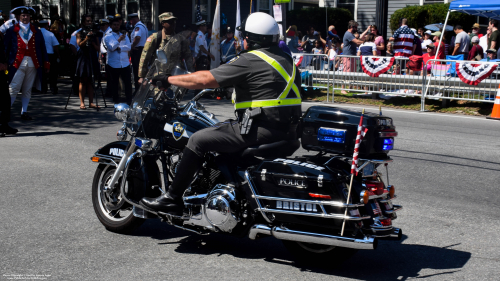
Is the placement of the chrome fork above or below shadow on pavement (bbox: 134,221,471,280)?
above

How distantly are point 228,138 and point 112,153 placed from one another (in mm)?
1264

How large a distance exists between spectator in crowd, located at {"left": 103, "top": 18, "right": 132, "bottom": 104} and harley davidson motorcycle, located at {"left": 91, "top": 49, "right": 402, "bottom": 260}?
8.53 metres

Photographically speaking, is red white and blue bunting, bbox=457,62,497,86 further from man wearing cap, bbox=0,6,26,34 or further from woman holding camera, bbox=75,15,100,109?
man wearing cap, bbox=0,6,26,34

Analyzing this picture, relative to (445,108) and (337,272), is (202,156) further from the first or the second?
(445,108)

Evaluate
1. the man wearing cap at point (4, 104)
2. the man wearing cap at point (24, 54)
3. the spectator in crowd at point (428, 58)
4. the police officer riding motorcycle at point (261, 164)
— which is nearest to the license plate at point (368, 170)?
the police officer riding motorcycle at point (261, 164)

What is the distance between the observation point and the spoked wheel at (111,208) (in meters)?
4.79

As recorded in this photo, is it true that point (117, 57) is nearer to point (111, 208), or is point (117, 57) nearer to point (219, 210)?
point (111, 208)

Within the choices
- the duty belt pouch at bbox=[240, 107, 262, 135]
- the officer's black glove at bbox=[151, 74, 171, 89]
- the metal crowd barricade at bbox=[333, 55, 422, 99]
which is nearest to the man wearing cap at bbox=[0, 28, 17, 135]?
the officer's black glove at bbox=[151, 74, 171, 89]

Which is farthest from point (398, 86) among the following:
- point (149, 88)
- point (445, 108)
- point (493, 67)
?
point (149, 88)

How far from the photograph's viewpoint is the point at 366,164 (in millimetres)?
3869

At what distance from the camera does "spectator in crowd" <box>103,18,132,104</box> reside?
12977mm

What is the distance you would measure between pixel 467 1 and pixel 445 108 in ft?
10.6

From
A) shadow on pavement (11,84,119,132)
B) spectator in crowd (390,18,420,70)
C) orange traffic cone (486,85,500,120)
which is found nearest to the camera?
Result: shadow on pavement (11,84,119,132)

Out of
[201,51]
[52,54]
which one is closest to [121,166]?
[52,54]
